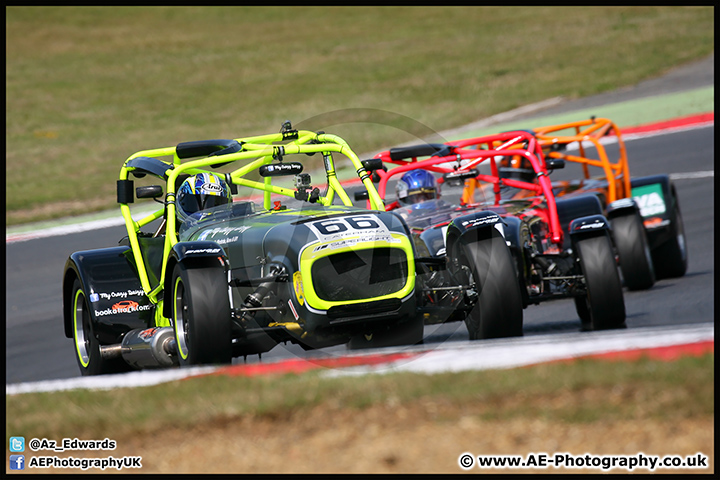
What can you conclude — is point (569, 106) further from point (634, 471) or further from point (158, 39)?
point (158, 39)

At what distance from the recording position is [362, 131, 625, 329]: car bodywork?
23.7 feet

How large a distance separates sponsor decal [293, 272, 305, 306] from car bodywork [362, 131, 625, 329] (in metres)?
0.90

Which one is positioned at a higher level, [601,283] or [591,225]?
[591,225]

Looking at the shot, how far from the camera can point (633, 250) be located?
8.88 meters

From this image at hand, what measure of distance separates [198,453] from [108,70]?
30.2 metres

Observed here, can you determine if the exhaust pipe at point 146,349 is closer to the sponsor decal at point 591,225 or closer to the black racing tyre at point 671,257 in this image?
the sponsor decal at point 591,225

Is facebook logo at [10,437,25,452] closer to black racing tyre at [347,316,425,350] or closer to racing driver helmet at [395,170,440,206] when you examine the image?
black racing tyre at [347,316,425,350]

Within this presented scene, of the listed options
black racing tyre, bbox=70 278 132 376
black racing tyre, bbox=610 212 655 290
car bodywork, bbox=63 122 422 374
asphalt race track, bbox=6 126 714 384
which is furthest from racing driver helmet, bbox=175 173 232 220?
black racing tyre, bbox=610 212 655 290

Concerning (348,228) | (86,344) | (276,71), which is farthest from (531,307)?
(276,71)

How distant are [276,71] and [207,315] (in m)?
25.7

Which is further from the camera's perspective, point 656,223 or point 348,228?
point 656,223

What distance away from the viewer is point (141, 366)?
23.3 ft

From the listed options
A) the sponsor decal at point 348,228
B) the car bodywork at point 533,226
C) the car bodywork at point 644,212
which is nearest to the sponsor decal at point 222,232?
the sponsor decal at point 348,228

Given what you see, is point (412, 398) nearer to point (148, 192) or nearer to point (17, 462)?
point (17, 462)
